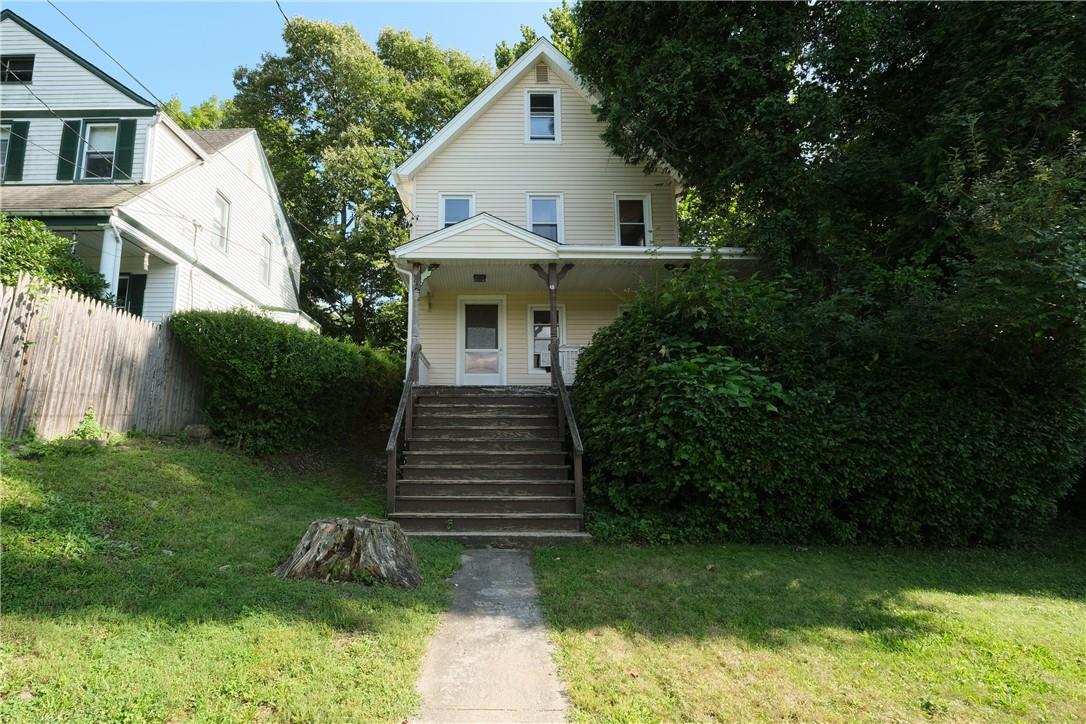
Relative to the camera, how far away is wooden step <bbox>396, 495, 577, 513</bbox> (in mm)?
6891

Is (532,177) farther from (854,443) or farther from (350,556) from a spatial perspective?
(350,556)

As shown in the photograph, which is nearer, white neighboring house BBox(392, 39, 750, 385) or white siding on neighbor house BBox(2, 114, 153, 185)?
white siding on neighbor house BBox(2, 114, 153, 185)

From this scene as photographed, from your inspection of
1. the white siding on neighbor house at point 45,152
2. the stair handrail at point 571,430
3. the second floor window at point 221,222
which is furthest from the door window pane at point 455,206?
the white siding on neighbor house at point 45,152

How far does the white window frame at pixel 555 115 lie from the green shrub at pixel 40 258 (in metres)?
9.40

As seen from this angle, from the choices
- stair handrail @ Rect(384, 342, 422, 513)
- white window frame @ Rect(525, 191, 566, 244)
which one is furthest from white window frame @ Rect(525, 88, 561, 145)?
stair handrail @ Rect(384, 342, 422, 513)

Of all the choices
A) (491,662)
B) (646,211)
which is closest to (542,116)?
(646,211)

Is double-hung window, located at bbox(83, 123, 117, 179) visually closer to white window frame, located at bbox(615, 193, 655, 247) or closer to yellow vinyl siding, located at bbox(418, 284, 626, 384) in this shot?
Answer: yellow vinyl siding, located at bbox(418, 284, 626, 384)

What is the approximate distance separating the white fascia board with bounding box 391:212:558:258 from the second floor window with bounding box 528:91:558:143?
4351 mm

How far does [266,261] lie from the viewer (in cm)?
1756

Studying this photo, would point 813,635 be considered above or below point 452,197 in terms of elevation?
below

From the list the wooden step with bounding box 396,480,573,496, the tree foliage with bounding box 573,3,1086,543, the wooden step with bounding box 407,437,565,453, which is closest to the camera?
the tree foliage with bounding box 573,3,1086,543

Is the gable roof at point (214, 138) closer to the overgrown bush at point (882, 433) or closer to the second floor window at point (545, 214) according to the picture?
the second floor window at point (545, 214)

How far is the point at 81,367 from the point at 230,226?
10066 mm

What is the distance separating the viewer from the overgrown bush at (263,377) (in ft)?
27.2
